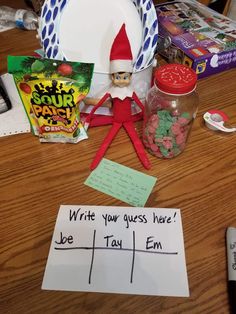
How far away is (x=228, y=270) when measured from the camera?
0.44m

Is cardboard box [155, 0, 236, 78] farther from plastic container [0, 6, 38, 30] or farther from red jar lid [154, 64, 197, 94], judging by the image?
plastic container [0, 6, 38, 30]

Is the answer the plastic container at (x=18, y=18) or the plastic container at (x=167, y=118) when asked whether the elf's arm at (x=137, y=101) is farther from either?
the plastic container at (x=18, y=18)

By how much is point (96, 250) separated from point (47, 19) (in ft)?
1.58

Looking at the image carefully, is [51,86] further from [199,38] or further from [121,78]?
[199,38]

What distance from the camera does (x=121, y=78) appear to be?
56cm

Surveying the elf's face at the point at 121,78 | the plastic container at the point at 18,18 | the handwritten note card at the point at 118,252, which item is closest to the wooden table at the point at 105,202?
the handwritten note card at the point at 118,252

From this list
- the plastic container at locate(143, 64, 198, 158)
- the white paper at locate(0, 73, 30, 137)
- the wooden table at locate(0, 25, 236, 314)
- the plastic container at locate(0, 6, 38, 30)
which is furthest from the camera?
the plastic container at locate(0, 6, 38, 30)

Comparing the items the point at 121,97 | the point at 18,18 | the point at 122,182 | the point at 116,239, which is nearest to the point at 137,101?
the point at 121,97

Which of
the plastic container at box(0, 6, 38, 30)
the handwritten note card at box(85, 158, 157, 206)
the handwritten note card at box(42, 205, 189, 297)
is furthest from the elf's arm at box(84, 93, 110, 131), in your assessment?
the plastic container at box(0, 6, 38, 30)

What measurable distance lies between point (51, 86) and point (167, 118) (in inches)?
8.8

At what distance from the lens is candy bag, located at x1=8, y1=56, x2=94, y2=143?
533mm

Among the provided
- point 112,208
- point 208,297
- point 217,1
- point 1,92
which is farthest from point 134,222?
point 217,1

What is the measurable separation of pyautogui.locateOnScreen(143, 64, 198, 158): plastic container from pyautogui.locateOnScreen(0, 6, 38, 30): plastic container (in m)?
0.57

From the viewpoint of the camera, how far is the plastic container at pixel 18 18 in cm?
94
